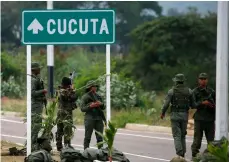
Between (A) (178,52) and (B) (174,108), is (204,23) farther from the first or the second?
(B) (174,108)

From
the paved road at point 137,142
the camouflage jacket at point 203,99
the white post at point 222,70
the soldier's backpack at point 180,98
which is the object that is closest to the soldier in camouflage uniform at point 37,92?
the paved road at point 137,142

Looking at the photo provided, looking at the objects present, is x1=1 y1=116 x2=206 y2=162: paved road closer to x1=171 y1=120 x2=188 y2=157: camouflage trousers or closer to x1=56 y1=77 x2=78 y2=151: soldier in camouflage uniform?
x1=171 y1=120 x2=188 y2=157: camouflage trousers

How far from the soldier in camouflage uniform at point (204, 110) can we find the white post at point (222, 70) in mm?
1479

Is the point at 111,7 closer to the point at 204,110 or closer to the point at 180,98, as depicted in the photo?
the point at 204,110

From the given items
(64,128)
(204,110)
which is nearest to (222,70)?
(204,110)

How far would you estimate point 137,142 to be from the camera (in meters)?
19.0

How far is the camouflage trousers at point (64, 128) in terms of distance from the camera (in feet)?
46.9

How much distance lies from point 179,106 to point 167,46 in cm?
3292

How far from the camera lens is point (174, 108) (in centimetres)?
1427

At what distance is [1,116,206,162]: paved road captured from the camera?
1605 centimetres

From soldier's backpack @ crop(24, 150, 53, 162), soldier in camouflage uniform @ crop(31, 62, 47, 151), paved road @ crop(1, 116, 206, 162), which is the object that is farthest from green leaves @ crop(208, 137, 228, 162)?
paved road @ crop(1, 116, 206, 162)

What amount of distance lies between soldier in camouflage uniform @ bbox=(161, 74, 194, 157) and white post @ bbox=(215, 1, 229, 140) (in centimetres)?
128

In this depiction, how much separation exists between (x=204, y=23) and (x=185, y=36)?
188 centimetres

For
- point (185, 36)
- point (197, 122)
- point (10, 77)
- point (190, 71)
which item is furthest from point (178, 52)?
point (197, 122)
